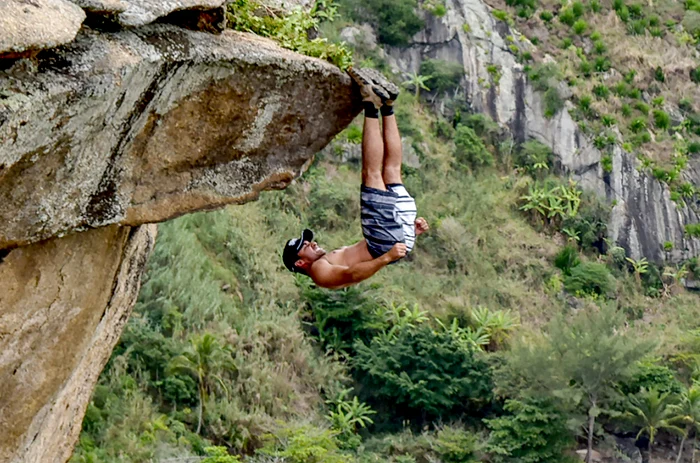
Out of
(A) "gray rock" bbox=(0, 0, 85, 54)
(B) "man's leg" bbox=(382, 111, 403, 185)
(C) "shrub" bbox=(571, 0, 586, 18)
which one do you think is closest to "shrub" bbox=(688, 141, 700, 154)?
(C) "shrub" bbox=(571, 0, 586, 18)

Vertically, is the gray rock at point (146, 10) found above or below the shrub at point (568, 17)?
above

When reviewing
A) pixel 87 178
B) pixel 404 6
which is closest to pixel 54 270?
pixel 87 178

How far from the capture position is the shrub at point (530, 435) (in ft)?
52.8

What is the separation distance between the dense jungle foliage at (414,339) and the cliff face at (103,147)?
6845 mm

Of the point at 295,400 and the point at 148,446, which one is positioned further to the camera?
the point at 295,400

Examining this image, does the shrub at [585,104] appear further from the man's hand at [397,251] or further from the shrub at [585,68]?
the man's hand at [397,251]

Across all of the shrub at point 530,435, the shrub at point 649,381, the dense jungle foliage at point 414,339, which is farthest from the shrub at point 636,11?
the shrub at point 530,435

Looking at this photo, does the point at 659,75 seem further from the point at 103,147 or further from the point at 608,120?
the point at 103,147

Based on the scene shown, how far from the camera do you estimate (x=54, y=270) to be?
16.3ft

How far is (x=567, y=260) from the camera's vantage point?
2450 cm

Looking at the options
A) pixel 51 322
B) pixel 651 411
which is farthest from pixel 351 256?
pixel 651 411

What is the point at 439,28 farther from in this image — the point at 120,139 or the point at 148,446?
the point at 120,139

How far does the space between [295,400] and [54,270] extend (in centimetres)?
1236

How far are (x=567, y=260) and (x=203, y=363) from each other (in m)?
12.9
